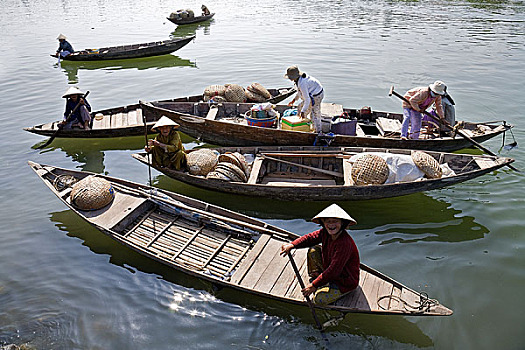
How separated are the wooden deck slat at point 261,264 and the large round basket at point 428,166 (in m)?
3.10

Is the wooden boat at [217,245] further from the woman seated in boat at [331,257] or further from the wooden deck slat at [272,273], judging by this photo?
the woman seated in boat at [331,257]

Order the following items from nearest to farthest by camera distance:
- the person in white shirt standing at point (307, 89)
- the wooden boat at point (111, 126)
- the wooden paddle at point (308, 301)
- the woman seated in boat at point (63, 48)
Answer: the wooden paddle at point (308, 301)
the person in white shirt standing at point (307, 89)
the wooden boat at point (111, 126)
the woman seated in boat at point (63, 48)

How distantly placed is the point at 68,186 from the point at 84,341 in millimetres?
3052

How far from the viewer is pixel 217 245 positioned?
5875mm

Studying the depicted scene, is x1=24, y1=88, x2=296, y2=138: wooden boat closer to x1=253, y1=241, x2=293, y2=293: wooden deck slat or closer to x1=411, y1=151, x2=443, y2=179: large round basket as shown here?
x1=253, y1=241, x2=293, y2=293: wooden deck slat

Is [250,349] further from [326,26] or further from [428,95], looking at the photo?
[326,26]

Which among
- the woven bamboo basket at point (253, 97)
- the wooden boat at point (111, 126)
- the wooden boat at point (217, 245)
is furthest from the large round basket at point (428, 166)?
the wooden boat at point (111, 126)

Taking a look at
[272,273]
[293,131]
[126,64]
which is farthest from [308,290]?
[126,64]

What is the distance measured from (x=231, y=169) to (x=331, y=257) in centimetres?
340

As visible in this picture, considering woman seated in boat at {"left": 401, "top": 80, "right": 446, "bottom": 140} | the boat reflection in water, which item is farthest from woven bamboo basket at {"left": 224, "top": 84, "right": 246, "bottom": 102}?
the boat reflection in water

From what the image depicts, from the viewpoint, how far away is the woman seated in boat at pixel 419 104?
25.6 feet

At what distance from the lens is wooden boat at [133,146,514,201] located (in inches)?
269

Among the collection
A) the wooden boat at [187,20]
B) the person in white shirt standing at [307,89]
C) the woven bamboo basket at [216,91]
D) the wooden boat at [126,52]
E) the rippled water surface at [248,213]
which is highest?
the wooden boat at [187,20]

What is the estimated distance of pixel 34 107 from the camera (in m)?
12.7
